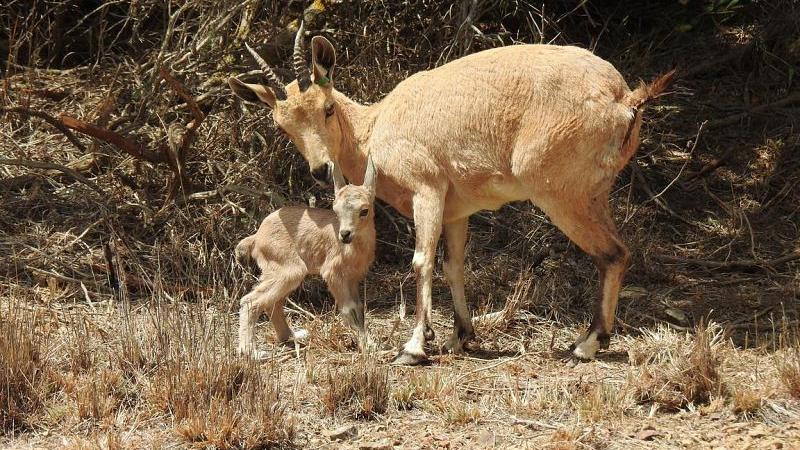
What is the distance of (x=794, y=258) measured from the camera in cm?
942

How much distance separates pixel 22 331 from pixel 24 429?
2.24 feet

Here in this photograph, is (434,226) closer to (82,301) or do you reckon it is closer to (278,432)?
(278,432)

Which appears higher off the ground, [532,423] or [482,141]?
[482,141]

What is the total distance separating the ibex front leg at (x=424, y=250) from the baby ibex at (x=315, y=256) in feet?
1.16

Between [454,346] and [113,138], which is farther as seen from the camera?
[113,138]

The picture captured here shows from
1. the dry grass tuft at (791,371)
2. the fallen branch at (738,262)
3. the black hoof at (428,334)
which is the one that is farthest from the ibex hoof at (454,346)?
the fallen branch at (738,262)

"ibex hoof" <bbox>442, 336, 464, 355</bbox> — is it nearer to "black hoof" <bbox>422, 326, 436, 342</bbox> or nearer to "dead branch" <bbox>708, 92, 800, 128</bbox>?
"black hoof" <bbox>422, 326, 436, 342</bbox>

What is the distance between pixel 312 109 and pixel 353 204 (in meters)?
0.96

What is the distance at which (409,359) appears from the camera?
7.57 meters

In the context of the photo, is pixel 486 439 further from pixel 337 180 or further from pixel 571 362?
pixel 337 180

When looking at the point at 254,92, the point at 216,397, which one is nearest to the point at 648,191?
the point at 254,92

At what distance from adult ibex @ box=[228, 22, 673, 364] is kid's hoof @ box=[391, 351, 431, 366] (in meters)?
0.01

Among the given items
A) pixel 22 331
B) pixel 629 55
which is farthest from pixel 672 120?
pixel 22 331

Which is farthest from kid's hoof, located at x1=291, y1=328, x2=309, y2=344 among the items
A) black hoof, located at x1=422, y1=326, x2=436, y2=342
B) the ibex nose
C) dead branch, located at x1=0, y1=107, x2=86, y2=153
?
dead branch, located at x1=0, y1=107, x2=86, y2=153
